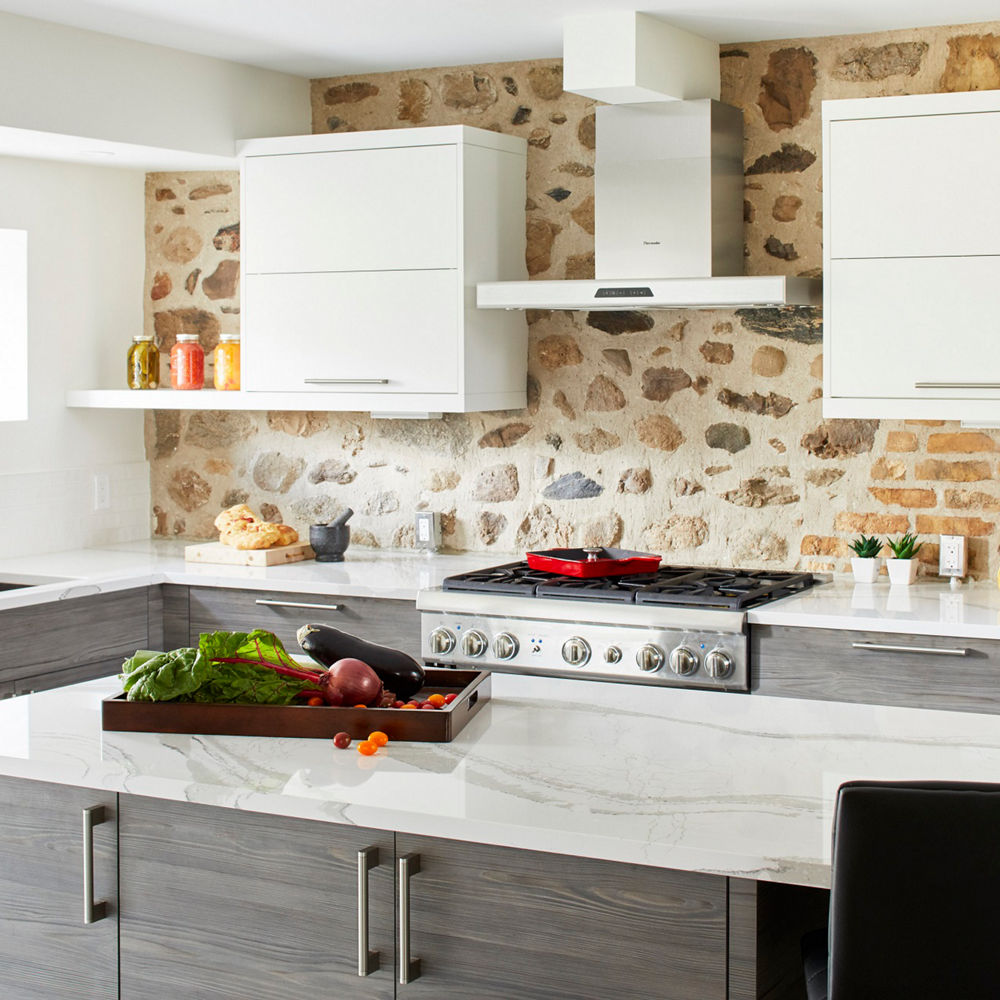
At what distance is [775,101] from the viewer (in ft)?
14.3

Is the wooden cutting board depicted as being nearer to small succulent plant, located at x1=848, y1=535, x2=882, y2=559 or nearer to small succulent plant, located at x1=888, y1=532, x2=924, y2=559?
small succulent plant, located at x1=848, y1=535, x2=882, y2=559

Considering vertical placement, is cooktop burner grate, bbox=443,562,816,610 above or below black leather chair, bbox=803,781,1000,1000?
above

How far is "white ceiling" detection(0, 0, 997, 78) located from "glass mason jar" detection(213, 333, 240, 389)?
39.5 inches

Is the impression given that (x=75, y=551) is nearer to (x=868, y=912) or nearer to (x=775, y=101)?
(x=775, y=101)

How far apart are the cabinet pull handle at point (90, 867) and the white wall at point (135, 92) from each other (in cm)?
250

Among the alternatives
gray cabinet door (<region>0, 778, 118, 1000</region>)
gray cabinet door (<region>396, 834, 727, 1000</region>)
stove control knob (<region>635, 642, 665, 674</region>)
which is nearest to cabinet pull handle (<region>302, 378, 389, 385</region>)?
stove control knob (<region>635, 642, 665, 674</region>)

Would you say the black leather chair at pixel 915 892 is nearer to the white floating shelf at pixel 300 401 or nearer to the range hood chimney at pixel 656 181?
the range hood chimney at pixel 656 181

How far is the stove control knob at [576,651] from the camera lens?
12.8ft

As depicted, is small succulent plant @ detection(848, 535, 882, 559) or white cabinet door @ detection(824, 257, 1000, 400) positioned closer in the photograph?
white cabinet door @ detection(824, 257, 1000, 400)

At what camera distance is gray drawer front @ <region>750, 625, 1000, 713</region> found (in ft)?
11.5

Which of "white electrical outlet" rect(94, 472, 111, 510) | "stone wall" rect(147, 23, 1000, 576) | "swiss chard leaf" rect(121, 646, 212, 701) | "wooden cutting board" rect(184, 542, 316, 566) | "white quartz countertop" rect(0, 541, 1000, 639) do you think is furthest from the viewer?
"white electrical outlet" rect(94, 472, 111, 510)

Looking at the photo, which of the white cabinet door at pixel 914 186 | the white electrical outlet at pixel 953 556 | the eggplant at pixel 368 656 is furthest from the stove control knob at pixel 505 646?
the eggplant at pixel 368 656

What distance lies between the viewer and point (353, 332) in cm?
450

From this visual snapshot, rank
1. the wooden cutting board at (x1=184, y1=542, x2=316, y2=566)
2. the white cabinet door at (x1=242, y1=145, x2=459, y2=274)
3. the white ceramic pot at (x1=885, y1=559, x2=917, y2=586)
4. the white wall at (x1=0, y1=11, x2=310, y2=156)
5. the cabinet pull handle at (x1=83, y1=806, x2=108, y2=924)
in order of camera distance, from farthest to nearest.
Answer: the wooden cutting board at (x1=184, y1=542, x2=316, y2=566) < the white cabinet door at (x1=242, y1=145, x2=459, y2=274) < the white ceramic pot at (x1=885, y1=559, x2=917, y2=586) < the white wall at (x1=0, y1=11, x2=310, y2=156) < the cabinet pull handle at (x1=83, y1=806, x2=108, y2=924)
